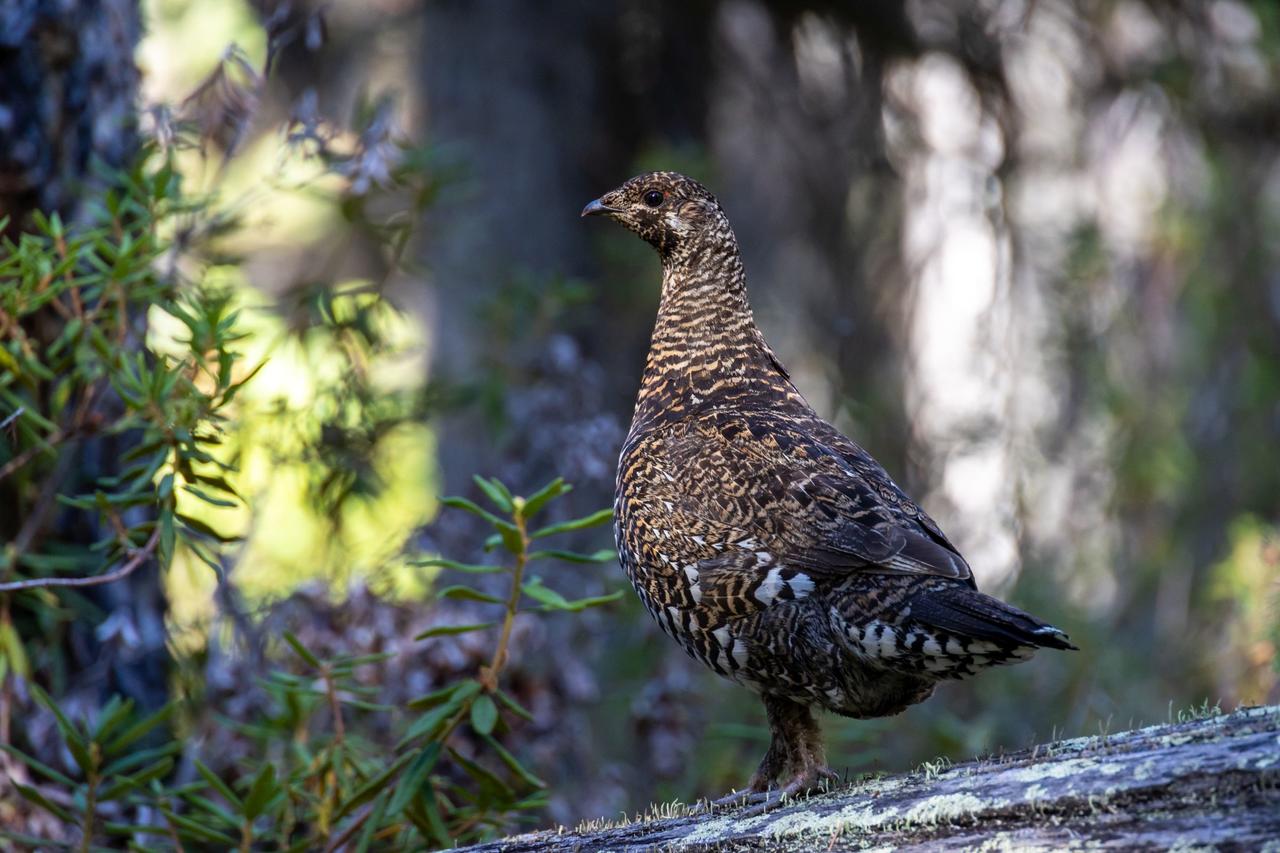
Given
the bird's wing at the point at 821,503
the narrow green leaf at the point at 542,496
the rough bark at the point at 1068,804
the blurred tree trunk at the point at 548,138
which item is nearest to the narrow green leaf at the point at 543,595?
the narrow green leaf at the point at 542,496

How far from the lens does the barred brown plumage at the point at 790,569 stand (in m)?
3.50

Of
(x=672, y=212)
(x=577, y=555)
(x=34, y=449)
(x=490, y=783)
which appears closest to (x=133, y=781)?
(x=490, y=783)

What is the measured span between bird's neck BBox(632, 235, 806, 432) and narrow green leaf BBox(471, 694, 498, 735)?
109 centimetres

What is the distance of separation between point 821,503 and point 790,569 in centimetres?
22

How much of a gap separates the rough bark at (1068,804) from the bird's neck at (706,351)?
149 cm

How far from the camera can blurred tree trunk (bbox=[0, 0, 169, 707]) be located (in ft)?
15.5

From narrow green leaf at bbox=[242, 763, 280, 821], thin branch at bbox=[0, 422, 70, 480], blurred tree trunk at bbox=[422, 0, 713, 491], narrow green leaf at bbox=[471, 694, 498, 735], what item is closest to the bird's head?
narrow green leaf at bbox=[471, 694, 498, 735]

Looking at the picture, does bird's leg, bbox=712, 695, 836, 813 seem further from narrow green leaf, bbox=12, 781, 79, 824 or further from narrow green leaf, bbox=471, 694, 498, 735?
narrow green leaf, bbox=12, 781, 79, 824

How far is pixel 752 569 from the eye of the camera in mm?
3746

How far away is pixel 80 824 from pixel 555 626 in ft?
8.39

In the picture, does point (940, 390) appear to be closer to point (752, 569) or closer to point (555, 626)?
point (555, 626)

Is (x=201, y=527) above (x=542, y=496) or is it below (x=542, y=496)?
below

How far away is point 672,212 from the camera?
15.4 ft

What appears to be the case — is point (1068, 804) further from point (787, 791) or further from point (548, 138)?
point (548, 138)
